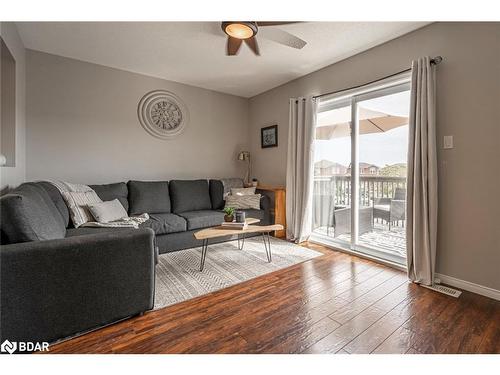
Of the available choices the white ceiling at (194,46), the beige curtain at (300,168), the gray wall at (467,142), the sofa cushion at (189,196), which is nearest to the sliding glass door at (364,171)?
the beige curtain at (300,168)

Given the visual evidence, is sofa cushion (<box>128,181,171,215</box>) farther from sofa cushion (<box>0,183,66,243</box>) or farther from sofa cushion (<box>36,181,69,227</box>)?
sofa cushion (<box>0,183,66,243</box>)

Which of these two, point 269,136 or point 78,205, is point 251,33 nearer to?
point 269,136

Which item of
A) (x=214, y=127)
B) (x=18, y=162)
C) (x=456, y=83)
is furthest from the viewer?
(x=214, y=127)

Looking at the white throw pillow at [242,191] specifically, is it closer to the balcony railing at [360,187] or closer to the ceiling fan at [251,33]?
the balcony railing at [360,187]

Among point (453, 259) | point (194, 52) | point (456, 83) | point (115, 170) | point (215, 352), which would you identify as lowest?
point (215, 352)

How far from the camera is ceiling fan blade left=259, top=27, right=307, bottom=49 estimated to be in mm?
2080

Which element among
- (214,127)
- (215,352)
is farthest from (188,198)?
(215,352)

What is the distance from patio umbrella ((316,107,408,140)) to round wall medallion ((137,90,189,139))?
2.17 metres

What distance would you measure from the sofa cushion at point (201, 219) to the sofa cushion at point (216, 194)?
467mm

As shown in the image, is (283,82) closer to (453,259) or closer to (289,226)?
(289,226)

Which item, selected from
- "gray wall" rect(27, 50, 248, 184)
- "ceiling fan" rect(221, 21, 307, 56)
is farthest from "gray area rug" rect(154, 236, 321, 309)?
"ceiling fan" rect(221, 21, 307, 56)

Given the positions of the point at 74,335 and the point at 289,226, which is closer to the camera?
the point at 74,335

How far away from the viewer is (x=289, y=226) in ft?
11.8
